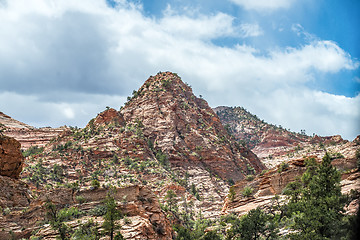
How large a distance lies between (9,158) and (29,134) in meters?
74.8

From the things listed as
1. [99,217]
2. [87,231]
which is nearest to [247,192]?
[99,217]

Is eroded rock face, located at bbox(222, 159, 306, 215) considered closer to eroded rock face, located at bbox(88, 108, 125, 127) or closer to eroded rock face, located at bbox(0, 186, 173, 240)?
eroded rock face, located at bbox(0, 186, 173, 240)

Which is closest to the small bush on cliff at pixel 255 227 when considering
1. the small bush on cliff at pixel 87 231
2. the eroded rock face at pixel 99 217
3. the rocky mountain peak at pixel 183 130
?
the eroded rock face at pixel 99 217

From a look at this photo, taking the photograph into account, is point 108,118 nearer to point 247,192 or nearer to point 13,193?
point 13,193

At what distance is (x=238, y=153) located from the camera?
10006 centimetres

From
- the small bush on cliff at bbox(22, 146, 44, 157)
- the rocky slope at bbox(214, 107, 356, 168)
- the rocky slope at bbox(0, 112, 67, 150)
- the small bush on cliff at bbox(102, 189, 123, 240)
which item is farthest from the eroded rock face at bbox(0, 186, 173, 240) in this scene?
the rocky slope at bbox(214, 107, 356, 168)

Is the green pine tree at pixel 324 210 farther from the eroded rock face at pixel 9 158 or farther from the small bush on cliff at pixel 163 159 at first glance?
the small bush on cliff at pixel 163 159

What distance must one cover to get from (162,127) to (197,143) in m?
12.2

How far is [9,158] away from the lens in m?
41.4

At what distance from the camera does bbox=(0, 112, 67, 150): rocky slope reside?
343 feet

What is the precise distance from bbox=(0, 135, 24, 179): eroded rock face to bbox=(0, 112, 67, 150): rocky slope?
65.0 metres

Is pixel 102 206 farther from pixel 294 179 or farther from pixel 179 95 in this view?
pixel 179 95

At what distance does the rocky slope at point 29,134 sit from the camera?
104438mm

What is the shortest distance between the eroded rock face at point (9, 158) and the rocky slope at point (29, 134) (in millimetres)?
65046
